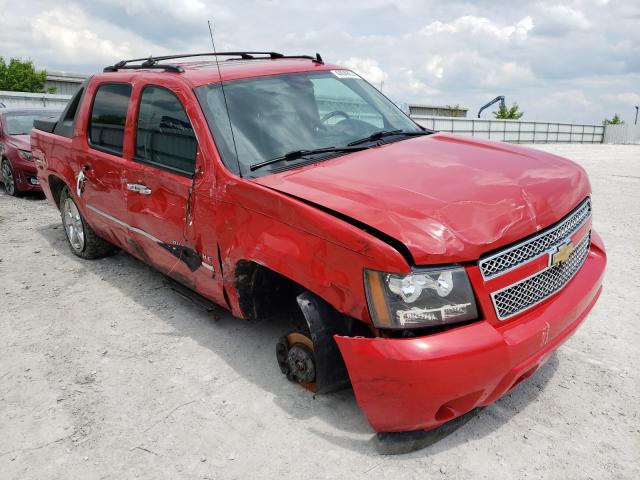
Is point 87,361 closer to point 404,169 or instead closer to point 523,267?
point 404,169

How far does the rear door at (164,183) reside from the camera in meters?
3.68

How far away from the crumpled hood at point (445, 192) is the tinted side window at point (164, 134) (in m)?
0.80

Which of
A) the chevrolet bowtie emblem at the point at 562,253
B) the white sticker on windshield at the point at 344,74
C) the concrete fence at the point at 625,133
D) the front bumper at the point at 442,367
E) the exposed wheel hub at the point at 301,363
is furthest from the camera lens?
the concrete fence at the point at 625,133

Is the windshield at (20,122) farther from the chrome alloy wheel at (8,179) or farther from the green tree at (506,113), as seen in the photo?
the green tree at (506,113)

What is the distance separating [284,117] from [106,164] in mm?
1829

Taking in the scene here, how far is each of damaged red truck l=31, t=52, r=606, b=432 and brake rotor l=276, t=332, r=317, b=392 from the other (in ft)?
0.04

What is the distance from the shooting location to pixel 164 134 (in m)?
3.91

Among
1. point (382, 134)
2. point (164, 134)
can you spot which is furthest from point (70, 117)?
point (382, 134)

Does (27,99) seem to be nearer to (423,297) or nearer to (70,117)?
(70,117)

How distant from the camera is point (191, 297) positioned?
4184 mm

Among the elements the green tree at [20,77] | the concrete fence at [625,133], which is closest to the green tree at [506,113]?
the concrete fence at [625,133]

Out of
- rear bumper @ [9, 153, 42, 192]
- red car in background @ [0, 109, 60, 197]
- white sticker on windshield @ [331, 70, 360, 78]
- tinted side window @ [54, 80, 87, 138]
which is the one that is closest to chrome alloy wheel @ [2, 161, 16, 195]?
red car in background @ [0, 109, 60, 197]

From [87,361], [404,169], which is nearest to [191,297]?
[87,361]

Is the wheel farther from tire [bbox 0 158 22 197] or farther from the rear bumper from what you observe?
the rear bumper
